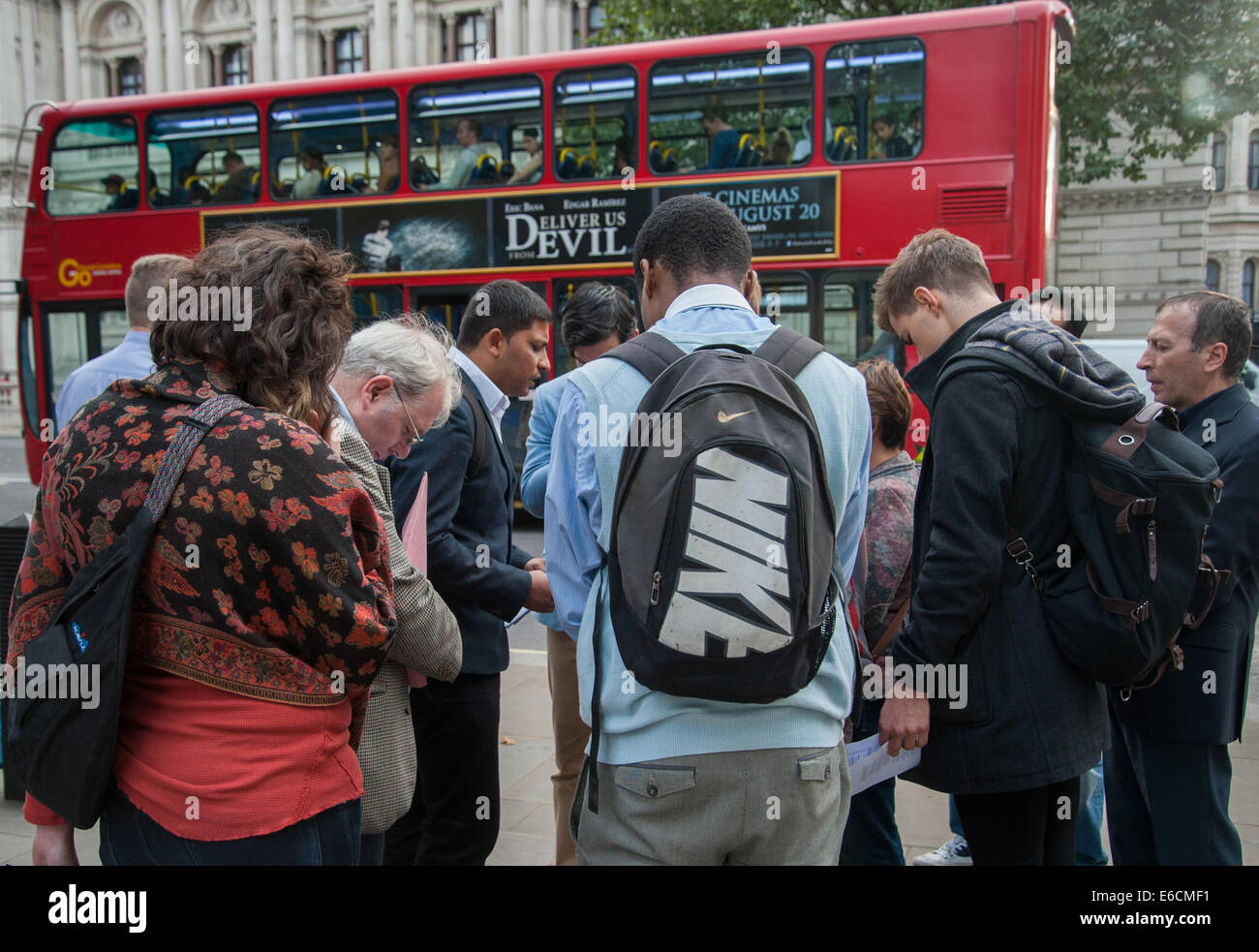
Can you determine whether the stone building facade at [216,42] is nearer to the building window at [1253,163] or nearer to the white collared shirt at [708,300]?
the building window at [1253,163]

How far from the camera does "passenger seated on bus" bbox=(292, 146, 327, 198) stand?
388 inches

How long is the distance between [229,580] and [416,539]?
77 centimetres

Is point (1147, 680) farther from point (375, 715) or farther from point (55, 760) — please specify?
point (55, 760)

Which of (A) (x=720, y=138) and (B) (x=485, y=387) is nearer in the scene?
(B) (x=485, y=387)

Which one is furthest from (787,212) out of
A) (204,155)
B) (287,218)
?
(204,155)

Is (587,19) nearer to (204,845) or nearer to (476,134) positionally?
(476,134)

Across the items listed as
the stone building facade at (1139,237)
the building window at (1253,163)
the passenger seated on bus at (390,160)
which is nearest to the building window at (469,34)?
the stone building facade at (1139,237)

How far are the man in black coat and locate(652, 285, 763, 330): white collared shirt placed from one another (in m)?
0.60

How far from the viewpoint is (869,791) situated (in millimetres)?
3012

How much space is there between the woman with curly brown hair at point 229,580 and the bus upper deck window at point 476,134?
8.07m

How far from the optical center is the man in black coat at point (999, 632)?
2105 mm

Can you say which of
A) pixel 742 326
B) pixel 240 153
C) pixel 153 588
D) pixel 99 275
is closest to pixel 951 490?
pixel 742 326

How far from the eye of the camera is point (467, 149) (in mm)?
9383

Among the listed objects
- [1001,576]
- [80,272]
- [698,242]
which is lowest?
[1001,576]
